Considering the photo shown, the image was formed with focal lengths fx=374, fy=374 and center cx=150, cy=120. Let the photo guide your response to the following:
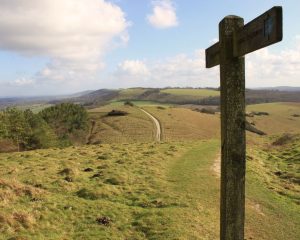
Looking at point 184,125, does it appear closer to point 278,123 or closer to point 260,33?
point 278,123

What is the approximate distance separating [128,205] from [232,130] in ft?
37.9

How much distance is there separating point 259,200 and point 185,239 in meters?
7.47

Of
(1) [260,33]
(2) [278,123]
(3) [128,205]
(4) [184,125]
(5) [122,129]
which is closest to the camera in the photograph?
(1) [260,33]

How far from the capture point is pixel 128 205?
17.7 metres

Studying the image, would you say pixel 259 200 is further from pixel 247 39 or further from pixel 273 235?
pixel 247 39

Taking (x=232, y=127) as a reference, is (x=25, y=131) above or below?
below

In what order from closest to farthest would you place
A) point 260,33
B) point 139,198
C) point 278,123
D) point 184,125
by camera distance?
point 260,33
point 139,198
point 184,125
point 278,123

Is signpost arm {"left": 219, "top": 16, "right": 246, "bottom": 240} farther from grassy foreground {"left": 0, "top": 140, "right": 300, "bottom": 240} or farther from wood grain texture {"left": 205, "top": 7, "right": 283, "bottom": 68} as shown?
grassy foreground {"left": 0, "top": 140, "right": 300, "bottom": 240}

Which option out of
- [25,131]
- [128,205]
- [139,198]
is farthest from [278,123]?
[128,205]

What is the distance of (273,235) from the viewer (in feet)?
48.1

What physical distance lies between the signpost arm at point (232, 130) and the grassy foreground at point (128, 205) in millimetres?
6492

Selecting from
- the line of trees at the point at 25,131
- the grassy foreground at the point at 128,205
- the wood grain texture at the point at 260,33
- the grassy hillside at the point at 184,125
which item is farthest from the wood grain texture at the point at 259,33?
the grassy hillside at the point at 184,125

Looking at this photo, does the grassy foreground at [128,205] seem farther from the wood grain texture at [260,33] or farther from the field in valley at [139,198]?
the wood grain texture at [260,33]

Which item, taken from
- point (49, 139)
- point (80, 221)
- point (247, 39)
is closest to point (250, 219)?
point (80, 221)
